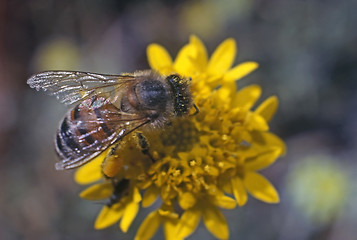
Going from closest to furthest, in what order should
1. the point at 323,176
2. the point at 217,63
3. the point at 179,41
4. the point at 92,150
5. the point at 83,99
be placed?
1. the point at 92,150
2. the point at 83,99
3. the point at 217,63
4. the point at 323,176
5. the point at 179,41

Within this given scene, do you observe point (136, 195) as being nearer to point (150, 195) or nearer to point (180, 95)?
point (150, 195)

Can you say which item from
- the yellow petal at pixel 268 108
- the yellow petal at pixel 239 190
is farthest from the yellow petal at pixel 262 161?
the yellow petal at pixel 268 108

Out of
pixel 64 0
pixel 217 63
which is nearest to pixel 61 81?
pixel 217 63

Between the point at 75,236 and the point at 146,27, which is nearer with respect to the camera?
the point at 75,236

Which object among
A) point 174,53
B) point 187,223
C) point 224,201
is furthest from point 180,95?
point 174,53

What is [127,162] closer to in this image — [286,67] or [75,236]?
[75,236]

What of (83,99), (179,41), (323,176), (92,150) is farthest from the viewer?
(179,41)

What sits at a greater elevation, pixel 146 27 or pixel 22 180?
pixel 146 27

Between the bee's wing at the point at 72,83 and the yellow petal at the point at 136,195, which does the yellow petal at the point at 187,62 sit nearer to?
the bee's wing at the point at 72,83
